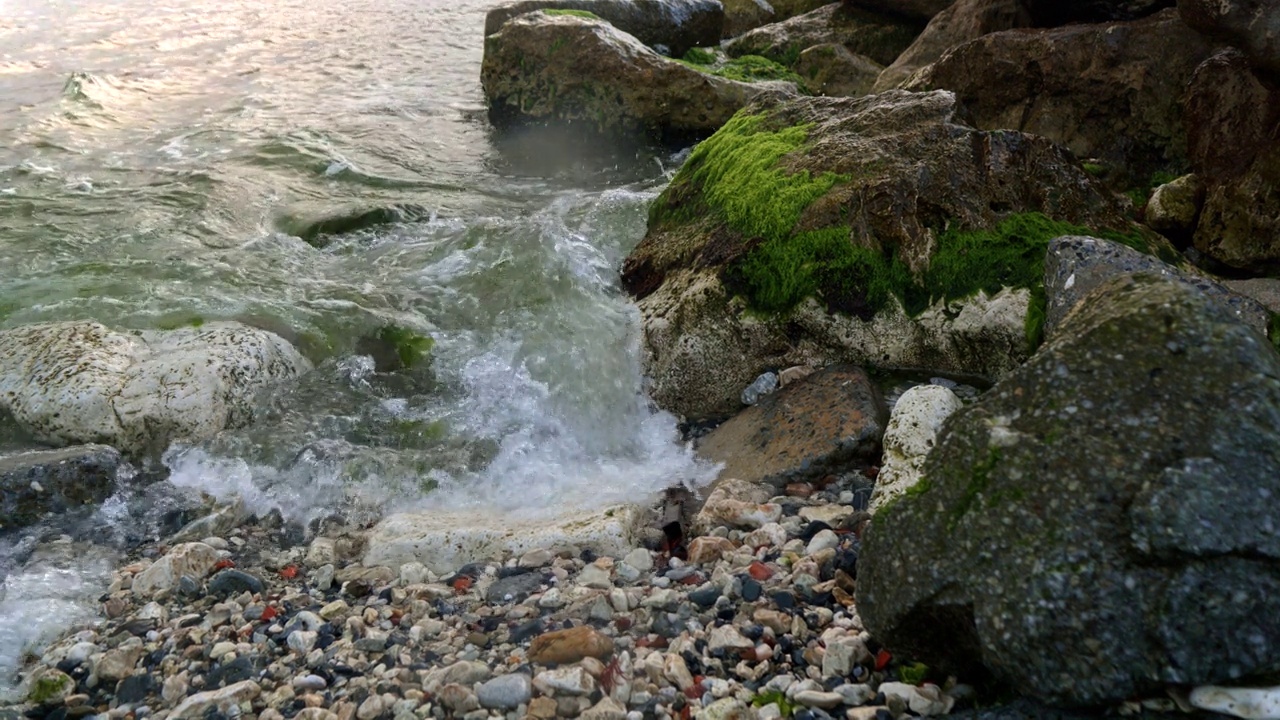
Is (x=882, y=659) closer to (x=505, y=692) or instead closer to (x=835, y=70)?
(x=505, y=692)

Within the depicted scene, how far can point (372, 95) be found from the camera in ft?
43.2

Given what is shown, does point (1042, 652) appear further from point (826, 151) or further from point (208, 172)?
point (208, 172)

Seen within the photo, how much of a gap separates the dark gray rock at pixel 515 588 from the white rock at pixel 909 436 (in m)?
1.62

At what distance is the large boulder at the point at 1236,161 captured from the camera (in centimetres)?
593

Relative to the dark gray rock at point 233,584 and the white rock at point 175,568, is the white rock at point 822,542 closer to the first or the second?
the dark gray rock at point 233,584

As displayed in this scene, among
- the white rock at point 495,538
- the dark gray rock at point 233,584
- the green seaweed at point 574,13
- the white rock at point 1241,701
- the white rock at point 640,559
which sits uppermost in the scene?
the green seaweed at point 574,13

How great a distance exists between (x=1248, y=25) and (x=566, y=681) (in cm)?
536

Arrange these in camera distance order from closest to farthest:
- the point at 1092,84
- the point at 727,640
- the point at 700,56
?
1. the point at 727,640
2. the point at 1092,84
3. the point at 700,56

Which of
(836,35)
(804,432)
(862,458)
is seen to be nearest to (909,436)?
(862,458)

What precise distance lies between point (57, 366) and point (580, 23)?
7385 millimetres

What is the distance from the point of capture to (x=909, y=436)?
4.55 meters

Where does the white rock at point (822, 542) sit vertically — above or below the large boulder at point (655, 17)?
below

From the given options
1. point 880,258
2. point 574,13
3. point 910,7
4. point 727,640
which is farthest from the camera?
point 910,7

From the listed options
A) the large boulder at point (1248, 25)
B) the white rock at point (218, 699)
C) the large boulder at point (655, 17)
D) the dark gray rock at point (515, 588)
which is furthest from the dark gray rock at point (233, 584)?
the large boulder at point (655, 17)
